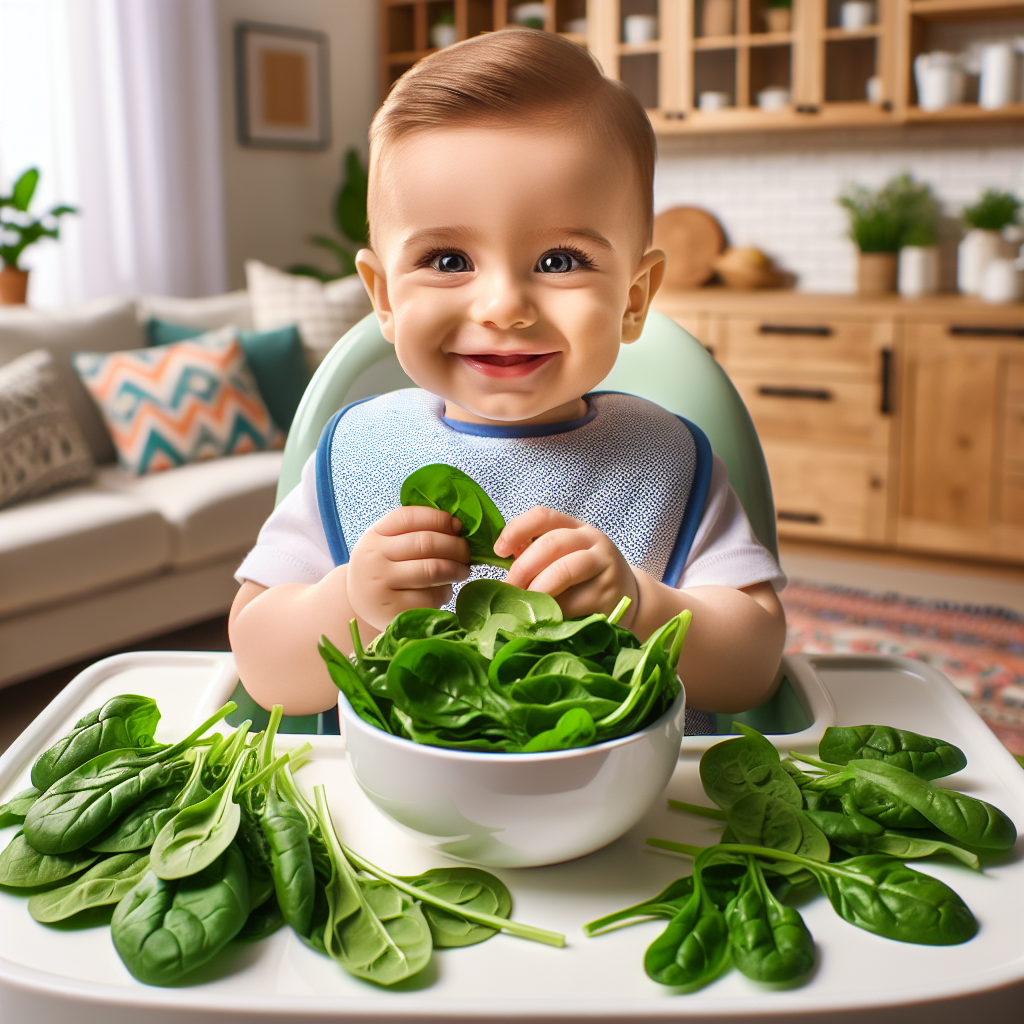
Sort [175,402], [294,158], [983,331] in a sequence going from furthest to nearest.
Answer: [294,158] → [983,331] → [175,402]

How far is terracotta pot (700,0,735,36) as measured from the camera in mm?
4270

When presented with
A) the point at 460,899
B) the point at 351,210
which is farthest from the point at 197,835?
the point at 351,210

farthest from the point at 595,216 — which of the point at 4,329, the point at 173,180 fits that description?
the point at 173,180

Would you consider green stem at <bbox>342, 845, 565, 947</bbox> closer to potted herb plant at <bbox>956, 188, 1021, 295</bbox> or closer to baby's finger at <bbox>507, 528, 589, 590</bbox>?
baby's finger at <bbox>507, 528, 589, 590</bbox>

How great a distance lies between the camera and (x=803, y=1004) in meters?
0.45

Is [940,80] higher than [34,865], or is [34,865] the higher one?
[940,80]

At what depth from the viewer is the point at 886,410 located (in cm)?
383

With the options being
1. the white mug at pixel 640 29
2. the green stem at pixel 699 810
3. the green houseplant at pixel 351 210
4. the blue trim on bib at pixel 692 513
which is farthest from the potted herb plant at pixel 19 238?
the green stem at pixel 699 810

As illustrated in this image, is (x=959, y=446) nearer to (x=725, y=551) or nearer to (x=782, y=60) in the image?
(x=782, y=60)

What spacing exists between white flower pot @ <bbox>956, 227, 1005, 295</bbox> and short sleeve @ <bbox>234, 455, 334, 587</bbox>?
11.5ft

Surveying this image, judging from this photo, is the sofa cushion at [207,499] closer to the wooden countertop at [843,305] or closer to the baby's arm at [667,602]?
the wooden countertop at [843,305]

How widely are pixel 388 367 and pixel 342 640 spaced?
0.47 metres

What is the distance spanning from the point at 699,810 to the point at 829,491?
3540 mm

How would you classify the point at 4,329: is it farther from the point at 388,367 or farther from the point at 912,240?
the point at 912,240
